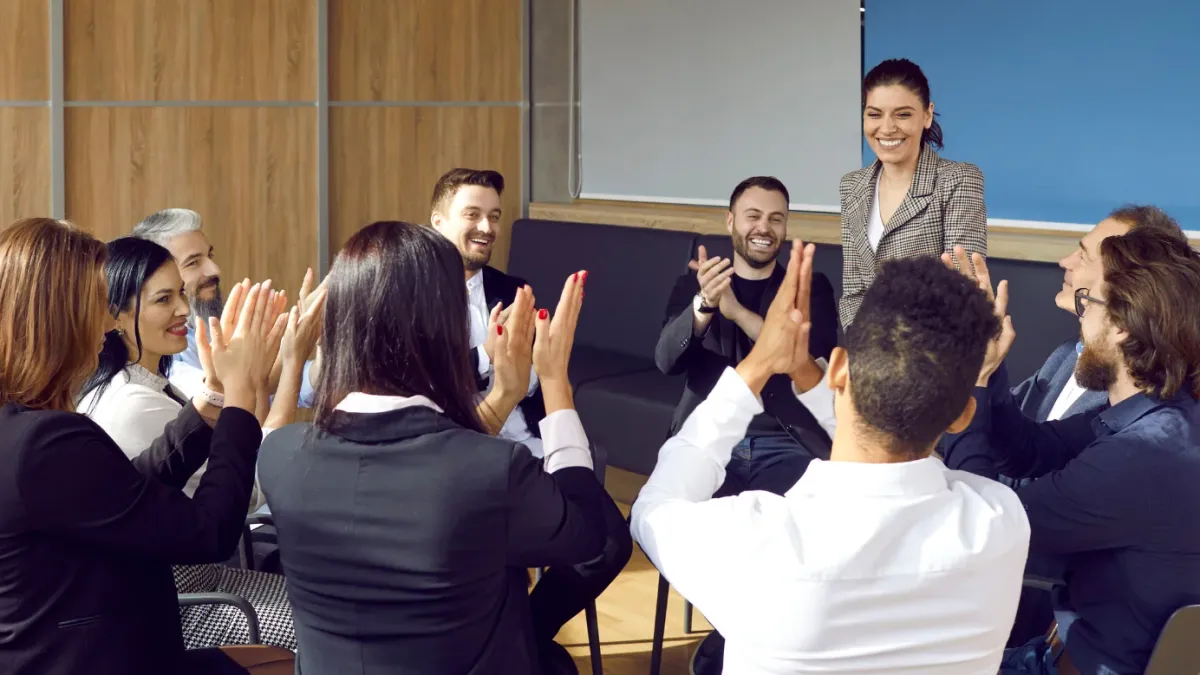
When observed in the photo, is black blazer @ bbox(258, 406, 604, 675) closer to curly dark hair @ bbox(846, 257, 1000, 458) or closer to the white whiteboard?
curly dark hair @ bbox(846, 257, 1000, 458)

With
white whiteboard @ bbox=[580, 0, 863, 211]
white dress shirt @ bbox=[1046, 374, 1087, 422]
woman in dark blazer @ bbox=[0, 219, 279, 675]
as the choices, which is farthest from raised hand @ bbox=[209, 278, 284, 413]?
white whiteboard @ bbox=[580, 0, 863, 211]

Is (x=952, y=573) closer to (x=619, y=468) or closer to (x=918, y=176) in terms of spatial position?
(x=918, y=176)

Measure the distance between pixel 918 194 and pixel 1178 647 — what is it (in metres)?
1.50

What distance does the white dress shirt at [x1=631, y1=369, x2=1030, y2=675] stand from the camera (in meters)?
1.45

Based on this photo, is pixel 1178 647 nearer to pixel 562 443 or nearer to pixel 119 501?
pixel 562 443

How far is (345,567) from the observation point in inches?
66.7

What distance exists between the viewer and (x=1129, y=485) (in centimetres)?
189

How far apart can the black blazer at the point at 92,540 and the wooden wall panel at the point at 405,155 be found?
3.93 meters

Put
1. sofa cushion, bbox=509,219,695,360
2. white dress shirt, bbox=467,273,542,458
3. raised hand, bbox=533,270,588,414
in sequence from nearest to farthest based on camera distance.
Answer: raised hand, bbox=533,270,588,414 → white dress shirt, bbox=467,273,542,458 → sofa cushion, bbox=509,219,695,360

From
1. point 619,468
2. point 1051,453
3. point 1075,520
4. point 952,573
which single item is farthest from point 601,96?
point 952,573

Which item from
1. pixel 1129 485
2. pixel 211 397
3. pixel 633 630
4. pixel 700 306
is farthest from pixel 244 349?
pixel 633 630

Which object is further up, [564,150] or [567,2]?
[567,2]

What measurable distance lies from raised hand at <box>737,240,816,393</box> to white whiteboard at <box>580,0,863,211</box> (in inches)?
133

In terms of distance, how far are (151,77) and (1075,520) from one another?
4333mm
